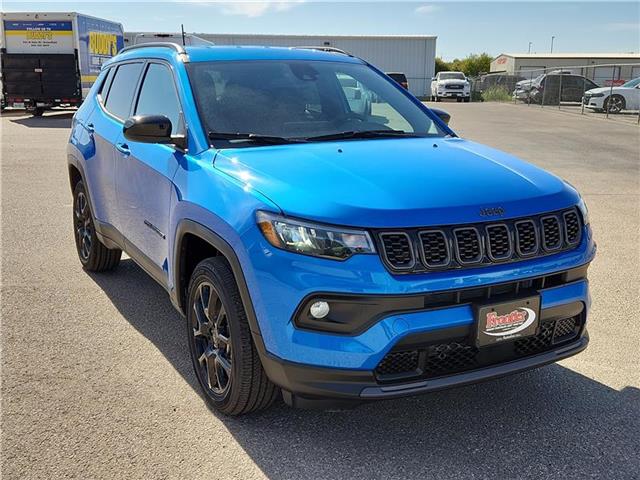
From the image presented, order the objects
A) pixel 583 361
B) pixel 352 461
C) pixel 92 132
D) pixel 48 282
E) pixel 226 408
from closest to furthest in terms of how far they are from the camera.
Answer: pixel 352 461 < pixel 226 408 < pixel 583 361 < pixel 92 132 < pixel 48 282

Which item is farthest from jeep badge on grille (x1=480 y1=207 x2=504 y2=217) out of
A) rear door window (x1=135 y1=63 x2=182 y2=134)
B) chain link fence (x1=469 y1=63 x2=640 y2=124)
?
chain link fence (x1=469 y1=63 x2=640 y2=124)

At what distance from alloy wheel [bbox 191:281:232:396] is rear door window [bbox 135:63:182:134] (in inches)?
40.6

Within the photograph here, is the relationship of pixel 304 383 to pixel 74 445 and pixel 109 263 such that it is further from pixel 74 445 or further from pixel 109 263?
pixel 109 263

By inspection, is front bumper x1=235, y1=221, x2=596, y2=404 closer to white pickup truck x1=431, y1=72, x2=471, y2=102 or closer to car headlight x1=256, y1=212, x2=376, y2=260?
car headlight x1=256, y1=212, x2=376, y2=260

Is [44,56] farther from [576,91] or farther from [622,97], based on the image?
[576,91]

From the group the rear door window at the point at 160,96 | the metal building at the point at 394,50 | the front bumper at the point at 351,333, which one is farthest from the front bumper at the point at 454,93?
the front bumper at the point at 351,333

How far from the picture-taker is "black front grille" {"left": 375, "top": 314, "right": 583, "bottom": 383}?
2748 millimetres

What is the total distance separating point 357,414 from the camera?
11.1ft

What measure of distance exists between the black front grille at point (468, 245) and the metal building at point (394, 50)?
47.1m

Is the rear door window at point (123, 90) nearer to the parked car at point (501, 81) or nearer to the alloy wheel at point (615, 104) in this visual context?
the alloy wheel at point (615, 104)

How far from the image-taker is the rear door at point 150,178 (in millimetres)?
3762

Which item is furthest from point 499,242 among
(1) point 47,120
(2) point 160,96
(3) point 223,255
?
(1) point 47,120

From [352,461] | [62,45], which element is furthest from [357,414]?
[62,45]

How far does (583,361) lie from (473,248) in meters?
1.72
